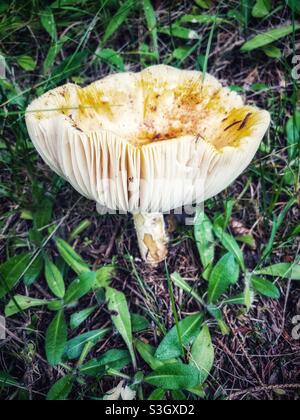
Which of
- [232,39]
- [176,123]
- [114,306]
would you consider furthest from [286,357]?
[232,39]

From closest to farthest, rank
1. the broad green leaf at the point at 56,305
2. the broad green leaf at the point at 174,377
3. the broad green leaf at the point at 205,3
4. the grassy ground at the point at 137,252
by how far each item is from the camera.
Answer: the broad green leaf at the point at 174,377 < the grassy ground at the point at 137,252 < the broad green leaf at the point at 56,305 < the broad green leaf at the point at 205,3

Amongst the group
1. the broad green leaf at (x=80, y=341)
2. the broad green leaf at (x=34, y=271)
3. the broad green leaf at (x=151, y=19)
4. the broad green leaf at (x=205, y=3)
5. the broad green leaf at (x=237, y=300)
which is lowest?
the broad green leaf at (x=80, y=341)

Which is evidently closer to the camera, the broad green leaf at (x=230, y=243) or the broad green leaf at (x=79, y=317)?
the broad green leaf at (x=79, y=317)

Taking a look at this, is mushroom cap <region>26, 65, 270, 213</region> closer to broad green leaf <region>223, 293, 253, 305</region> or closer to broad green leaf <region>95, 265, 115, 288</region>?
broad green leaf <region>95, 265, 115, 288</region>

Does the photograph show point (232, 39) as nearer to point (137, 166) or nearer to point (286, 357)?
point (137, 166)

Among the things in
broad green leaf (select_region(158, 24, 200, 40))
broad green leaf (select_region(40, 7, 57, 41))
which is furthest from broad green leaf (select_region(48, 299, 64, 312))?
broad green leaf (select_region(158, 24, 200, 40))

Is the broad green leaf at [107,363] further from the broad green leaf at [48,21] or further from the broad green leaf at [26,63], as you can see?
the broad green leaf at [48,21]

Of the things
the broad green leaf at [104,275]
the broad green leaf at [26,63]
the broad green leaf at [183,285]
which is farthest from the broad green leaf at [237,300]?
the broad green leaf at [26,63]
